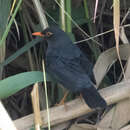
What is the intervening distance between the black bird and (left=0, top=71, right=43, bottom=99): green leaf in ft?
1.01

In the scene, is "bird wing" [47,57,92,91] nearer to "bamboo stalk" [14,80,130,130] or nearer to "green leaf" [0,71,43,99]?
"bamboo stalk" [14,80,130,130]

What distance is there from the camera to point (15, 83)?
1.57 metres

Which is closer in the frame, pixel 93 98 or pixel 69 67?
pixel 93 98

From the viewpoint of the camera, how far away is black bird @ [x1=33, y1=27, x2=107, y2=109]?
1886 mm

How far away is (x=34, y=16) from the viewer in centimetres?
240

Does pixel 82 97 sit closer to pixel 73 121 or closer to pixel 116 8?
pixel 73 121

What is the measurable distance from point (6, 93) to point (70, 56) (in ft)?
Answer: 2.57

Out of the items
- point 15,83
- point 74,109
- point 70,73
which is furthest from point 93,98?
point 15,83

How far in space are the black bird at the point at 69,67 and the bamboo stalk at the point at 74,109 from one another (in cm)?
6

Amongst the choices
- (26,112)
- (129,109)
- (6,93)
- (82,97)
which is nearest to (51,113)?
(82,97)

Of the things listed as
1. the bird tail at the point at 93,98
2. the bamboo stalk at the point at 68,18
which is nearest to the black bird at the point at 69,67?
the bird tail at the point at 93,98

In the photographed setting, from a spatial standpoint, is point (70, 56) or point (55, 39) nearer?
point (70, 56)

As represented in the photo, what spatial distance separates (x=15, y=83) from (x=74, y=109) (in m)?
0.45

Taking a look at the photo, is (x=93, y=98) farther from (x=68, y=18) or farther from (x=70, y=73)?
(x=68, y=18)
